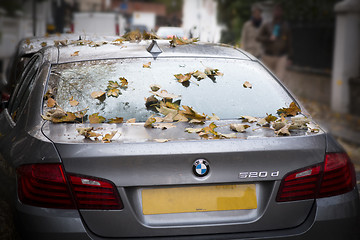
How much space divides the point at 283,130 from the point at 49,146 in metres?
1.13

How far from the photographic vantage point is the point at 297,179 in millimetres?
3094

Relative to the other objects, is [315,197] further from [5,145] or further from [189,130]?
[5,145]

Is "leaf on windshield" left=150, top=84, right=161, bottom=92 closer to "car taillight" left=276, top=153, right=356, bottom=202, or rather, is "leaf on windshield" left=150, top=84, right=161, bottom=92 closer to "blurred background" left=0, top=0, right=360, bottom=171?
"car taillight" left=276, top=153, right=356, bottom=202

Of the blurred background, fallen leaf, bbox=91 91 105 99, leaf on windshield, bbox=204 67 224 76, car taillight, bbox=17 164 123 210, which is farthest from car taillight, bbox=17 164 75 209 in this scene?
the blurred background

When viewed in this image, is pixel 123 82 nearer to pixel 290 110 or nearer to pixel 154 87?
pixel 154 87

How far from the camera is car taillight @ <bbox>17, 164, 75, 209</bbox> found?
2.96m

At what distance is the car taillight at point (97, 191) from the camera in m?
2.94

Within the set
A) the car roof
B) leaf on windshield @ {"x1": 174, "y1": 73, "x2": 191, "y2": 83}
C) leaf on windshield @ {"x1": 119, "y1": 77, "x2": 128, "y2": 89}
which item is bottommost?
leaf on windshield @ {"x1": 119, "y1": 77, "x2": 128, "y2": 89}

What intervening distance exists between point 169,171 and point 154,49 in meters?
1.32

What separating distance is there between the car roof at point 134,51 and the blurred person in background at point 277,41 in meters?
9.55

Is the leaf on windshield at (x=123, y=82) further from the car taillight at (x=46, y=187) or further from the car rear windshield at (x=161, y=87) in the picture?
the car taillight at (x=46, y=187)

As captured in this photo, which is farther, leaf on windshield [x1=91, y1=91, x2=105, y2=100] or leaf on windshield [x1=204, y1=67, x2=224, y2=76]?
leaf on windshield [x1=204, y1=67, x2=224, y2=76]

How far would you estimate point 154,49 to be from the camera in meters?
4.10

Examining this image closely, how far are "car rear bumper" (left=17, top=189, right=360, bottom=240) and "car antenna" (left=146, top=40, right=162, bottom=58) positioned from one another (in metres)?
1.39
